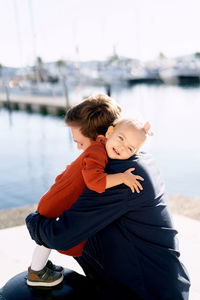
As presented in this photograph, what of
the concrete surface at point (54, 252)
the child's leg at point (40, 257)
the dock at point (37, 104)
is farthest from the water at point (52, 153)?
the concrete surface at point (54, 252)

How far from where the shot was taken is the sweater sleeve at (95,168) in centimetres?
138

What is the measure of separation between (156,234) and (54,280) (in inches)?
24.2

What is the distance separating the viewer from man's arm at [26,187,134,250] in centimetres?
140

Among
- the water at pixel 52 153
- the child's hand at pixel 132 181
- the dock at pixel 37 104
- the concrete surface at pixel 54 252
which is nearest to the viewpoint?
the child's hand at pixel 132 181

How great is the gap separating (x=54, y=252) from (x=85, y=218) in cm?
156

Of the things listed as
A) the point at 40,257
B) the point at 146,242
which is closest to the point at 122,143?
the point at 146,242

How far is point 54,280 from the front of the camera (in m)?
1.79

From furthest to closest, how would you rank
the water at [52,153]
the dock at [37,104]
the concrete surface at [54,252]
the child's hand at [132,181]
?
the dock at [37,104] < the water at [52,153] < the concrete surface at [54,252] < the child's hand at [132,181]

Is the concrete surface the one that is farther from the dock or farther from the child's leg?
the dock

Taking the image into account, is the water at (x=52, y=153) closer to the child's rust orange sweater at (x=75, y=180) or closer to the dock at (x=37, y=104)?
the child's rust orange sweater at (x=75, y=180)

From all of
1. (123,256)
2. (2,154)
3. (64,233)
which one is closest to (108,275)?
(123,256)

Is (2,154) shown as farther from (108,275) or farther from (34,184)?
(108,275)

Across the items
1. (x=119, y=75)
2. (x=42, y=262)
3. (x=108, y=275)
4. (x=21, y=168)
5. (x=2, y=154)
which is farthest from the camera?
(x=119, y=75)

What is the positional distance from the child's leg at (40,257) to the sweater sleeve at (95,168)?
460 millimetres
